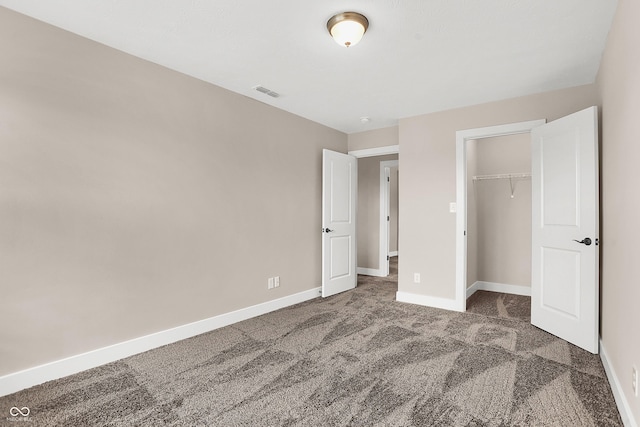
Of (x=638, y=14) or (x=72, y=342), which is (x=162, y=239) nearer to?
(x=72, y=342)

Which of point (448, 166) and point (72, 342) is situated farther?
point (448, 166)

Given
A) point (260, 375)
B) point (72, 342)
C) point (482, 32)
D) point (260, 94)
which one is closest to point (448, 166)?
point (482, 32)

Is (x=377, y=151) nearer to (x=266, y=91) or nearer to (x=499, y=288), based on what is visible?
(x=266, y=91)

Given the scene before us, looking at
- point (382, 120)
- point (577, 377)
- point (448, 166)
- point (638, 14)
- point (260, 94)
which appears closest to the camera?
point (638, 14)

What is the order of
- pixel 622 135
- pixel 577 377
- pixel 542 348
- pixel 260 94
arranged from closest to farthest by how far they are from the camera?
pixel 622 135 → pixel 577 377 → pixel 542 348 → pixel 260 94

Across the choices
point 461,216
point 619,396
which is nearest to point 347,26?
point 461,216

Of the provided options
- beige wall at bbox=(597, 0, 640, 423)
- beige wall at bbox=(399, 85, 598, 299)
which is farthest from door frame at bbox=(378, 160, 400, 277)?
beige wall at bbox=(597, 0, 640, 423)

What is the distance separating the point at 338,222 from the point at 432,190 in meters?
1.38

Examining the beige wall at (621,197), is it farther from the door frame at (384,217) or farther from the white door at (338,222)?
the door frame at (384,217)

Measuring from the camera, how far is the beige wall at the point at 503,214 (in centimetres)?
477

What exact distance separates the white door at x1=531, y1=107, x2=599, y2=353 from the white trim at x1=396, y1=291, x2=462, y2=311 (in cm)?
86

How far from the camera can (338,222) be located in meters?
4.77

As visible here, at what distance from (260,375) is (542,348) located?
239cm

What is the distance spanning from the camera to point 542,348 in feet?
9.23
